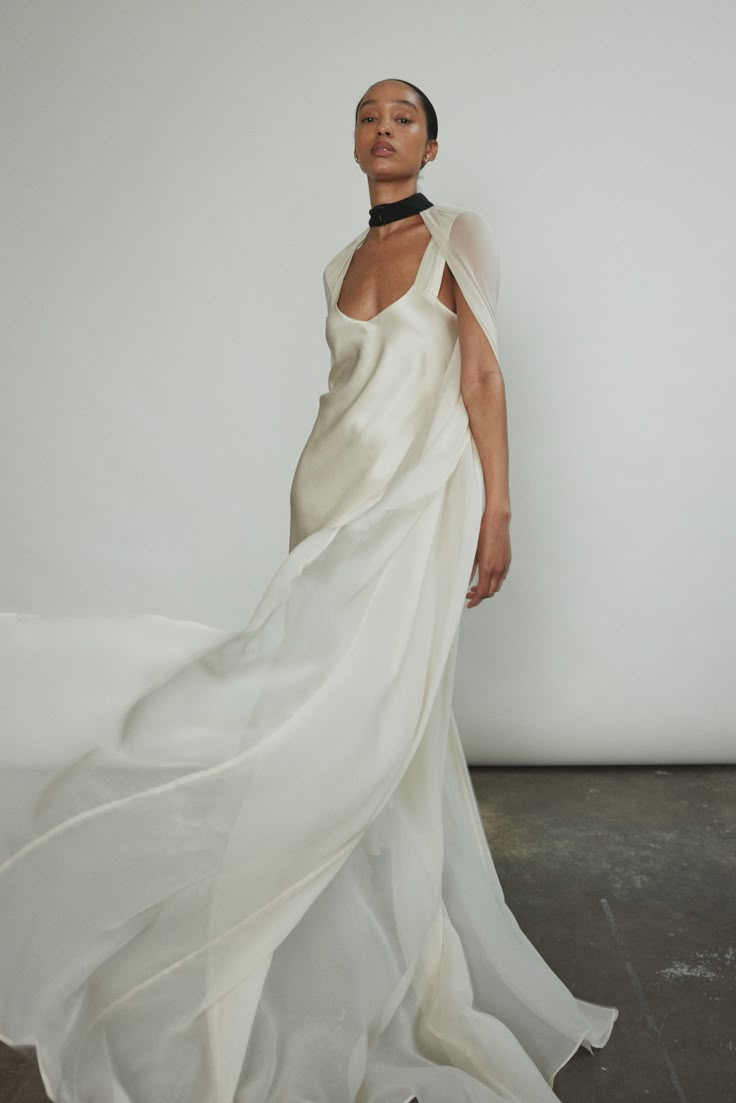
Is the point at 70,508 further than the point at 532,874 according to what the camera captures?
Yes

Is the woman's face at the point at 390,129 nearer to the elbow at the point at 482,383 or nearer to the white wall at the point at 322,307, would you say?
the elbow at the point at 482,383

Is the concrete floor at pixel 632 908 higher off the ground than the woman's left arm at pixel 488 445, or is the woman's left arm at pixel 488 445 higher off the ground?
the woman's left arm at pixel 488 445

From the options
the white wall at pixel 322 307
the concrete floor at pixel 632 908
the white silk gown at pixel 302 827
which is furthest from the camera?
the white wall at pixel 322 307

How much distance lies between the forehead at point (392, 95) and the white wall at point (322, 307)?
1377 millimetres

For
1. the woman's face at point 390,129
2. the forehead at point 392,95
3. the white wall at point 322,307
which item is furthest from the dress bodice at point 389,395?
the white wall at point 322,307

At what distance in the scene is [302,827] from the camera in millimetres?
1658

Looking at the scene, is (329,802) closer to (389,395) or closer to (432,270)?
(389,395)

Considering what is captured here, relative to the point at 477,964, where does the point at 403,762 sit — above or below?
above

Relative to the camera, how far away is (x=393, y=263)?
6.97ft

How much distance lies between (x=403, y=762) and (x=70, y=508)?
2.31 meters

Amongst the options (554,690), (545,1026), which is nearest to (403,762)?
(545,1026)

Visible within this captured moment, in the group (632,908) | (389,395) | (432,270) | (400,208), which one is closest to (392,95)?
(400,208)

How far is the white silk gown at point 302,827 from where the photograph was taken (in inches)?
63.7

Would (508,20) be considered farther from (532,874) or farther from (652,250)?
(532,874)
